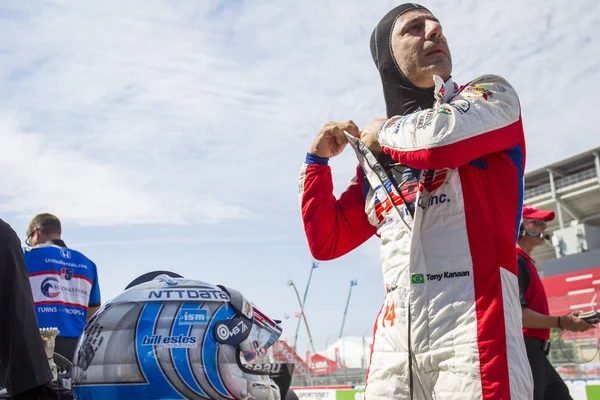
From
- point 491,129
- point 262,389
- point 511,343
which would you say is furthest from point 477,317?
point 262,389

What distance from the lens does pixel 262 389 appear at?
267 cm

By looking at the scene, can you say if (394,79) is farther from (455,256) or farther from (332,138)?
(455,256)

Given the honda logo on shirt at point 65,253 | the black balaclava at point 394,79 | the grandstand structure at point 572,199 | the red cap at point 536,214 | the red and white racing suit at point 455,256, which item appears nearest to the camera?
the red and white racing suit at point 455,256

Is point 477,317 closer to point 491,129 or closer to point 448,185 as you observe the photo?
point 448,185

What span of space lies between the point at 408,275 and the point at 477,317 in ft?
0.91

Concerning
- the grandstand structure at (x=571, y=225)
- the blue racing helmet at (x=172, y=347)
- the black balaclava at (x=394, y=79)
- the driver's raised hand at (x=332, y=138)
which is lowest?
the blue racing helmet at (x=172, y=347)

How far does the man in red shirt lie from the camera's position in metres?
4.57

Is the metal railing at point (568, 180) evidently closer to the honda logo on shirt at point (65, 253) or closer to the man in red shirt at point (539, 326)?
the man in red shirt at point (539, 326)

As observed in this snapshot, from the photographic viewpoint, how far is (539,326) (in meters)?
4.66

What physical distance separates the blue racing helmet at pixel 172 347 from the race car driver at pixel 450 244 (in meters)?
0.64

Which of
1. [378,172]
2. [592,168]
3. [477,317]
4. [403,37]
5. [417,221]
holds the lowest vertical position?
[477,317]

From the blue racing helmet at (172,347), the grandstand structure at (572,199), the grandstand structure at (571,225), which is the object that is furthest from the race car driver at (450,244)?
the grandstand structure at (572,199)

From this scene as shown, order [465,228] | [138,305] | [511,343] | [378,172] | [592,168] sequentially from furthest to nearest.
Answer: [592,168], [138,305], [378,172], [465,228], [511,343]

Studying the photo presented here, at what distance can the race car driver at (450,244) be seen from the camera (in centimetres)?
195
